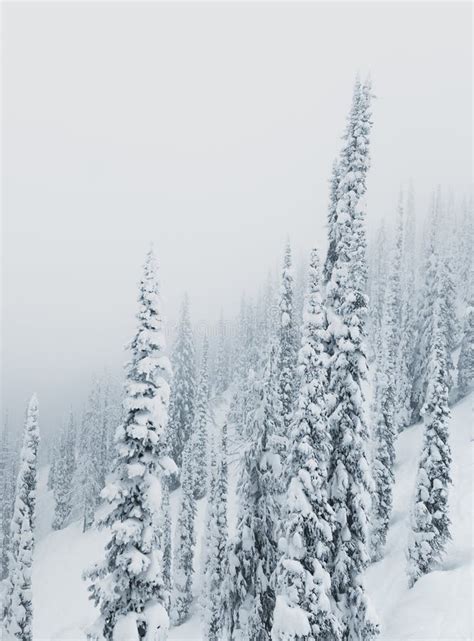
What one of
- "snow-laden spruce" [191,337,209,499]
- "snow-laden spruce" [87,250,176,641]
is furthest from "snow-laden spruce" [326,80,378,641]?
"snow-laden spruce" [191,337,209,499]

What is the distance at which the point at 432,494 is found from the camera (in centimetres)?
3153

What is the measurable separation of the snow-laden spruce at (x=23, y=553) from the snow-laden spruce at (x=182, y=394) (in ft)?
126

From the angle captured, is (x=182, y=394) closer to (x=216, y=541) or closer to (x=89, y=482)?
(x=89, y=482)

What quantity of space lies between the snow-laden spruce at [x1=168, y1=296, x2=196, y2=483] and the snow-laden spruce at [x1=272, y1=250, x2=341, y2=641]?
55.5 m

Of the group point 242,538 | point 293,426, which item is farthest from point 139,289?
point 242,538

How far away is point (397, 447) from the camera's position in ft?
201

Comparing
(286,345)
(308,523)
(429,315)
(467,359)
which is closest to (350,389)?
(308,523)

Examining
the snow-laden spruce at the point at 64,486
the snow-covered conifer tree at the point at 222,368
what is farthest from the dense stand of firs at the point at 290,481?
the snow-covered conifer tree at the point at 222,368

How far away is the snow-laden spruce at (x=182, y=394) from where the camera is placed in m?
72.8

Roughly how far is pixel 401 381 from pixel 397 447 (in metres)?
10.8

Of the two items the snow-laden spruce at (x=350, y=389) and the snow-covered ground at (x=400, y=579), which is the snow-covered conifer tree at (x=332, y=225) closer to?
the snow-laden spruce at (x=350, y=389)

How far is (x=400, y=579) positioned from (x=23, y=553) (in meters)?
24.8

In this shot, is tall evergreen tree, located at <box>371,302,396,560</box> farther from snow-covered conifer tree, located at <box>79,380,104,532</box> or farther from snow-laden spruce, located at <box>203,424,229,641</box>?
snow-covered conifer tree, located at <box>79,380,104,532</box>

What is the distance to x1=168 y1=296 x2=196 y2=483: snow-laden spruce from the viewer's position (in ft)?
239
